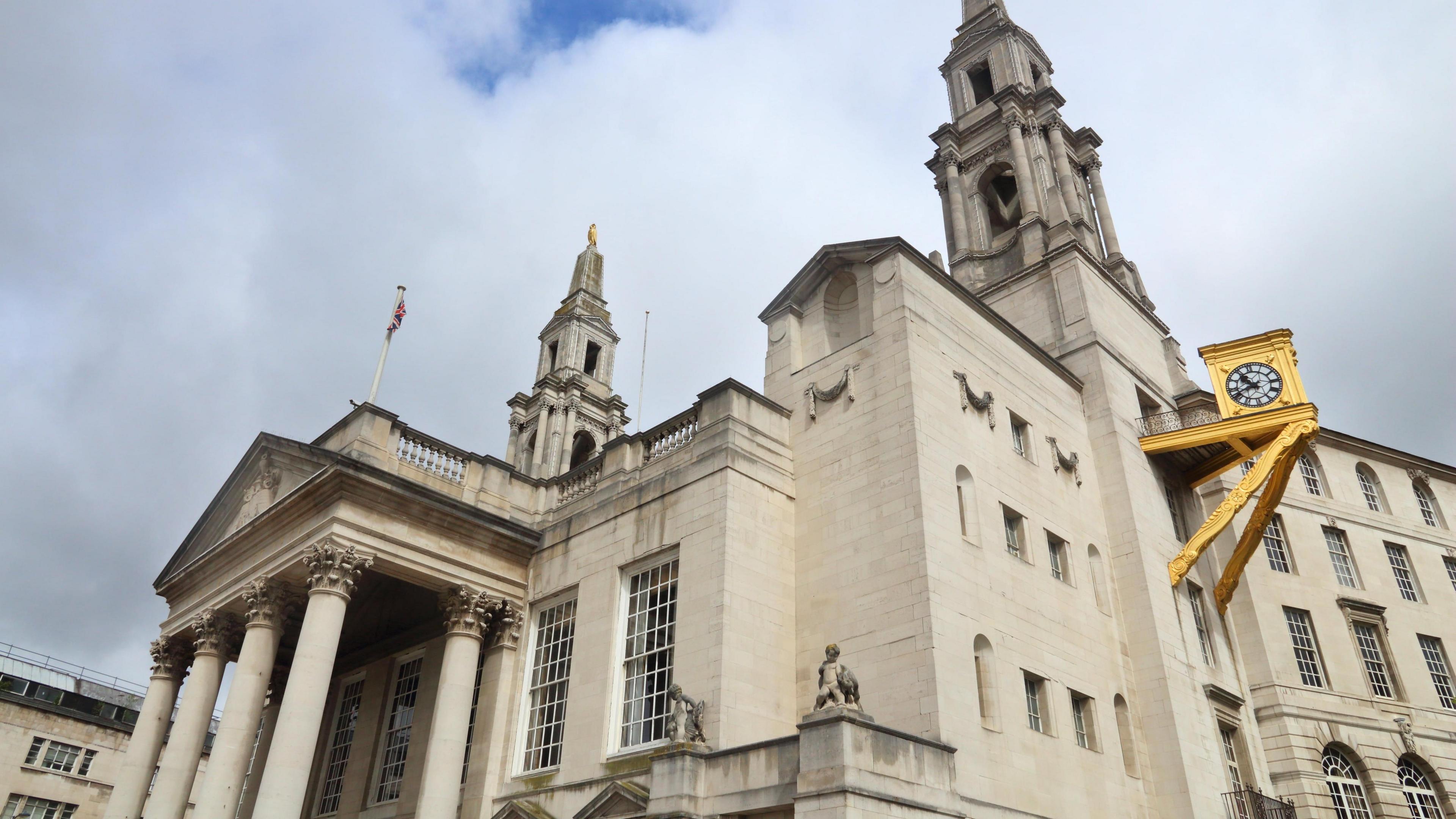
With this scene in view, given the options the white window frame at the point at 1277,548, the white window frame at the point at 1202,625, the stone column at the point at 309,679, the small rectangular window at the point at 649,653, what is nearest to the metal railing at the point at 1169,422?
the white window frame at the point at 1277,548

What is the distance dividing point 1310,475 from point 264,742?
108ft

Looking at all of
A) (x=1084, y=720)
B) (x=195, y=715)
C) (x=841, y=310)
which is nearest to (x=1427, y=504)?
(x=1084, y=720)

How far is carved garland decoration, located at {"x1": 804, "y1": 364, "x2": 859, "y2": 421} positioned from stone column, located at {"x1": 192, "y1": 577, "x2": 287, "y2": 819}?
12580 mm

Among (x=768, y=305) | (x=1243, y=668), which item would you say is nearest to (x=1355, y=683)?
(x=1243, y=668)

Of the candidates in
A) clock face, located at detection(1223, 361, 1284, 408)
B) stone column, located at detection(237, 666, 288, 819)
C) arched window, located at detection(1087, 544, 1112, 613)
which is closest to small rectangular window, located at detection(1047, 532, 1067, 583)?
arched window, located at detection(1087, 544, 1112, 613)

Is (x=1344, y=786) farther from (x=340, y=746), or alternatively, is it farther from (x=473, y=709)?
(x=340, y=746)

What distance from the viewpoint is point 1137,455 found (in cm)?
2536

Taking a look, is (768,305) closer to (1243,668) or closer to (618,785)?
(618,785)

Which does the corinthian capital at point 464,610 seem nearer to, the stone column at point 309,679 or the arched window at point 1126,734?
the stone column at point 309,679

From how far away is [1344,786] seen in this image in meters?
24.7

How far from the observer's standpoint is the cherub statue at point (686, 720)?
16312mm

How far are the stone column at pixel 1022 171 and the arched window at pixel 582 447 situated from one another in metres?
33.9

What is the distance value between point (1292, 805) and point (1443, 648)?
9.92 m

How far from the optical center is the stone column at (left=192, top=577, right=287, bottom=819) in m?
18.7
